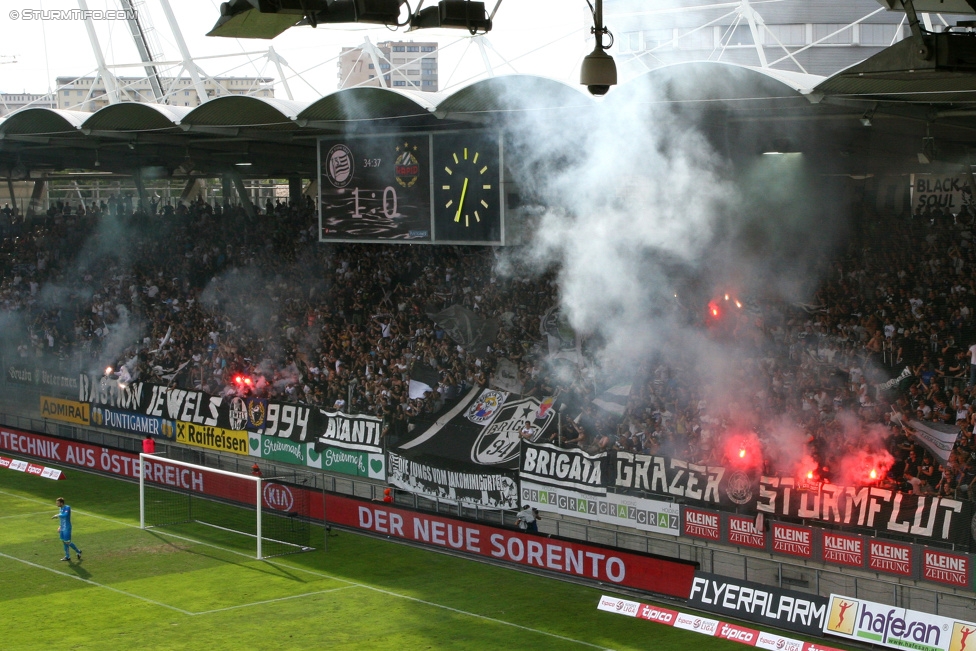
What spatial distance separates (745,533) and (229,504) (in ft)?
36.4

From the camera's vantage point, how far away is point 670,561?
53.1 feet

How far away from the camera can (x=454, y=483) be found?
63.9ft

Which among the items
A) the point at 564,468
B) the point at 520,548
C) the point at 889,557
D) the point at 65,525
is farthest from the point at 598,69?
the point at 65,525

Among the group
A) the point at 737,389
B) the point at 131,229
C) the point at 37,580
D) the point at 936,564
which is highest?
the point at 131,229

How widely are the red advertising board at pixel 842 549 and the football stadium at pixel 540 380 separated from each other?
0.04 m

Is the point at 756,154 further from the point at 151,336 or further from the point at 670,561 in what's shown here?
the point at 151,336

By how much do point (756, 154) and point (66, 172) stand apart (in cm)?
2448

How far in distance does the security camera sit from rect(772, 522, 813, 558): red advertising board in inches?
309

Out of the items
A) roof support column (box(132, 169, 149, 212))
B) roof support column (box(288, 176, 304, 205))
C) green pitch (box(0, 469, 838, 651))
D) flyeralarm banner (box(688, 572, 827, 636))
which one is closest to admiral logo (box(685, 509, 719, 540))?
flyeralarm banner (box(688, 572, 827, 636))

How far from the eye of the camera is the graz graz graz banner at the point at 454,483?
1883 centimetres

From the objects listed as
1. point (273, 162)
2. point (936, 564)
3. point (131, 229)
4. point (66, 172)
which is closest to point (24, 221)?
point (66, 172)

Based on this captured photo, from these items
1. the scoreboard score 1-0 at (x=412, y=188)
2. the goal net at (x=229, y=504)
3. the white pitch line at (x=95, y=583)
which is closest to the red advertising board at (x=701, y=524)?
the scoreboard score 1-0 at (x=412, y=188)

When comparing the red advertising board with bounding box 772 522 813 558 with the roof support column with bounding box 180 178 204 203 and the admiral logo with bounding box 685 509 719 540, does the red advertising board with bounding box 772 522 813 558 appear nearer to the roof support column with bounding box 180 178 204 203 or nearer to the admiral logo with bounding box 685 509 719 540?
the admiral logo with bounding box 685 509 719 540

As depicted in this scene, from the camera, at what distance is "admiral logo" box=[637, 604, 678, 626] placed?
14.6 metres
